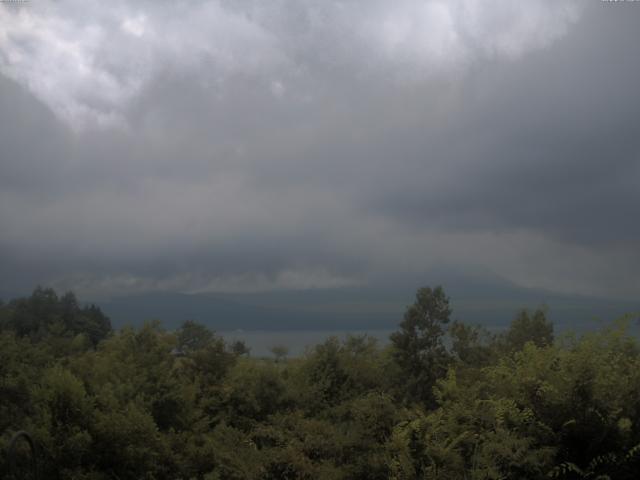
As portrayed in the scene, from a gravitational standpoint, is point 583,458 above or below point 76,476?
above

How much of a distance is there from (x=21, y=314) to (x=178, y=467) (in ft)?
199

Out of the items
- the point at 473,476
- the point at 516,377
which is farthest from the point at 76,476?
the point at 516,377

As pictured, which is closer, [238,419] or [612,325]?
[612,325]

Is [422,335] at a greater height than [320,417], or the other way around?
[422,335]

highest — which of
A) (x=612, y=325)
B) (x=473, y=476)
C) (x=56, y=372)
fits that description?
(x=612, y=325)

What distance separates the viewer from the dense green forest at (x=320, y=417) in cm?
1005

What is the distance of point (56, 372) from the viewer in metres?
14.3

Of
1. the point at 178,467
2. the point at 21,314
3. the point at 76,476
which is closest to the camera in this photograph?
the point at 76,476

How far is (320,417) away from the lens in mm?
23766

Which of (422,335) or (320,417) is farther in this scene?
(422,335)

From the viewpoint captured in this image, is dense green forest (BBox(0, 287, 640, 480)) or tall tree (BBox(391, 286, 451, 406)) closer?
dense green forest (BBox(0, 287, 640, 480))

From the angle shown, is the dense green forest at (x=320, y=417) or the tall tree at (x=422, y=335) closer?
the dense green forest at (x=320, y=417)

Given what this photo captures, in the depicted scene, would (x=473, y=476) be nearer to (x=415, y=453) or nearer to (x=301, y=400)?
(x=415, y=453)

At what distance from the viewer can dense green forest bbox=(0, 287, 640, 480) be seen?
33.0ft
